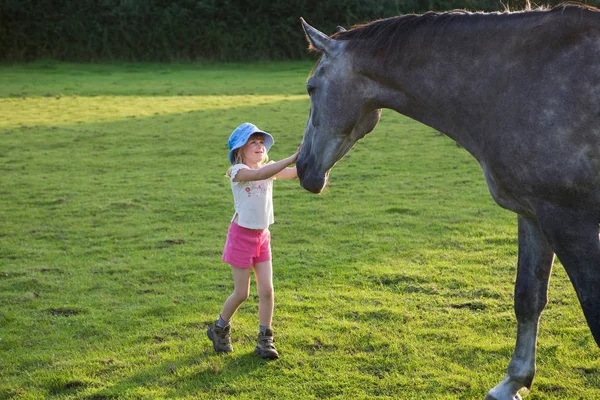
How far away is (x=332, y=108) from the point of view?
3.88 meters

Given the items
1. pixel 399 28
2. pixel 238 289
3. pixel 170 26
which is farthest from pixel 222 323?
pixel 170 26

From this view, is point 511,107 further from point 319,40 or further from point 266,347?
point 266,347

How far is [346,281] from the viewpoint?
6129 mm

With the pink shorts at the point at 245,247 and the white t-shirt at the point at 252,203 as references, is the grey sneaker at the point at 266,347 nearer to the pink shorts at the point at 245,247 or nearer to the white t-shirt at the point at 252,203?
the pink shorts at the point at 245,247

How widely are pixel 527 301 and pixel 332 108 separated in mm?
1538

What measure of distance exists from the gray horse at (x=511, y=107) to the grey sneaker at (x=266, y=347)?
119 centimetres

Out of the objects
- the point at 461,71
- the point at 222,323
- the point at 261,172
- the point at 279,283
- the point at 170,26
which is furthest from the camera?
the point at 170,26

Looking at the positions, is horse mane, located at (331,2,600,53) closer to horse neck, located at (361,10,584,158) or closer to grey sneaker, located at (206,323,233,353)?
horse neck, located at (361,10,584,158)

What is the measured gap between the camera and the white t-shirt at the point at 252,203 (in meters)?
4.76

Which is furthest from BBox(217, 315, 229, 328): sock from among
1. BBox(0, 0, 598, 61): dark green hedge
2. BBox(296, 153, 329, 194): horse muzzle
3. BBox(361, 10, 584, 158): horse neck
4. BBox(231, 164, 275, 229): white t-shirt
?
BBox(0, 0, 598, 61): dark green hedge

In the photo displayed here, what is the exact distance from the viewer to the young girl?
4.75 meters

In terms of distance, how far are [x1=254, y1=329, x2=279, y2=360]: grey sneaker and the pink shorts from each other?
464mm

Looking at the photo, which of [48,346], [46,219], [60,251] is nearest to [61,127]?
[46,219]

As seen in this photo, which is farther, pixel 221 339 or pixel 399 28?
pixel 221 339
